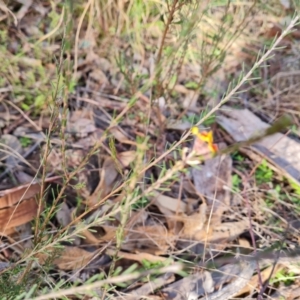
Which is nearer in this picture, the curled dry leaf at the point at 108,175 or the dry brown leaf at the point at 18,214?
the dry brown leaf at the point at 18,214

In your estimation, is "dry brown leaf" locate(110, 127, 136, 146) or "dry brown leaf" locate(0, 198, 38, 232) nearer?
"dry brown leaf" locate(0, 198, 38, 232)

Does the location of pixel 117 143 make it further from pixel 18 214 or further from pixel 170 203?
pixel 18 214

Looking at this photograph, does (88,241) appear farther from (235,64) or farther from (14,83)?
(235,64)

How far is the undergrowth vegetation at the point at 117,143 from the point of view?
1.42 m

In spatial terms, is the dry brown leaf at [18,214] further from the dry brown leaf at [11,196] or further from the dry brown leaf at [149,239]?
the dry brown leaf at [149,239]

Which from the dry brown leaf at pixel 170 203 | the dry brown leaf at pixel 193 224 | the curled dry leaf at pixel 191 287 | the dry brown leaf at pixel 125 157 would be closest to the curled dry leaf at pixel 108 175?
the dry brown leaf at pixel 125 157

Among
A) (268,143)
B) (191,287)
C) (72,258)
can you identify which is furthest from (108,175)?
(268,143)

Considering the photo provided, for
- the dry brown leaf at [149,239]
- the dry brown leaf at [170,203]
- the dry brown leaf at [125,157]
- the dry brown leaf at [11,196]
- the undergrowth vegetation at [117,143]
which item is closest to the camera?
the undergrowth vegetation at [117,143]

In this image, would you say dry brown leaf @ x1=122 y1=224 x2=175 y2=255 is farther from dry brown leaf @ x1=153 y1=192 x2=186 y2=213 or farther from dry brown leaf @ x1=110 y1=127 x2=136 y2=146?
dry brown leaf @ x1=110 y1=127 x2=136 y2=146

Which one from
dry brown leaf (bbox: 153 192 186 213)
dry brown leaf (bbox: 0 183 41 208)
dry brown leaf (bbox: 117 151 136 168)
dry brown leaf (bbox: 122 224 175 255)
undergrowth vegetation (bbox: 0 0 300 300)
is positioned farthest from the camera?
dry brown leaf (bbox: 117 151 136 168)

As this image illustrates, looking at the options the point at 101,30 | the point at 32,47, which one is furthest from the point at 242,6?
the point at 32,47

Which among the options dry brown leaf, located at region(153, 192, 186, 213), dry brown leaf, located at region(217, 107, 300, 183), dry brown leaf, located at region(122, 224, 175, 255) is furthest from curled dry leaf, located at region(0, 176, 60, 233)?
dry brown leaf, located at region(217, 107, 300, 183)

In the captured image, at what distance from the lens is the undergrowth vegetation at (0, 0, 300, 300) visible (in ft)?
4.66

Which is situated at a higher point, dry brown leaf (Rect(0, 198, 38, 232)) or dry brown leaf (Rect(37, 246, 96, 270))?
dry brown leaf (Rect(0, 198, 38, 232))
